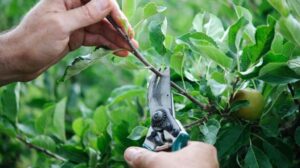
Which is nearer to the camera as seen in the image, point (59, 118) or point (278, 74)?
point (278, 74)

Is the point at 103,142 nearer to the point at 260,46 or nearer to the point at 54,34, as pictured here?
the point at 54,34

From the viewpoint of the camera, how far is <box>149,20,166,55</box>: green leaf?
1.04 meters

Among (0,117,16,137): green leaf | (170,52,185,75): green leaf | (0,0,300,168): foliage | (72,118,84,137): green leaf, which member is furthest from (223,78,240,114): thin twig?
(0,117,16,137): green leaf

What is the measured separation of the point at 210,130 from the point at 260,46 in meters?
0.17

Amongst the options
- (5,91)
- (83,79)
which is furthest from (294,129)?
(83,79)

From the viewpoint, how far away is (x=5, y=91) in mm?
1385

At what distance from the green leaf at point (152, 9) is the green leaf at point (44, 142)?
46 centimetres

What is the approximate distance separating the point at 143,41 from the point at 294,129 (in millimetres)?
367

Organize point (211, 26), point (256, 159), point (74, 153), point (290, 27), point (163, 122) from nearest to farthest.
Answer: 1. point (290, 27)
2. point (163, 122)
3. point (256, 159)
4. point (211, 26)
5. point (74, 153)

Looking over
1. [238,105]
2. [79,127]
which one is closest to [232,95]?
[238,105]

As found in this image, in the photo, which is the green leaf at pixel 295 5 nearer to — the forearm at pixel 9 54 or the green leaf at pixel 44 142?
the forearm at pixel 9 54

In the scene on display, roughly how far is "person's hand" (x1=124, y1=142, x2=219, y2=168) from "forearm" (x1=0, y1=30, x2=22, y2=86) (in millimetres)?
366

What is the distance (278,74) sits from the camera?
939mm

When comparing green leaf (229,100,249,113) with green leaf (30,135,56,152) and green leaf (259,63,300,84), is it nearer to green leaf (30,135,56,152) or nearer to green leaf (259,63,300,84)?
green leaf (259,63,300,84)
